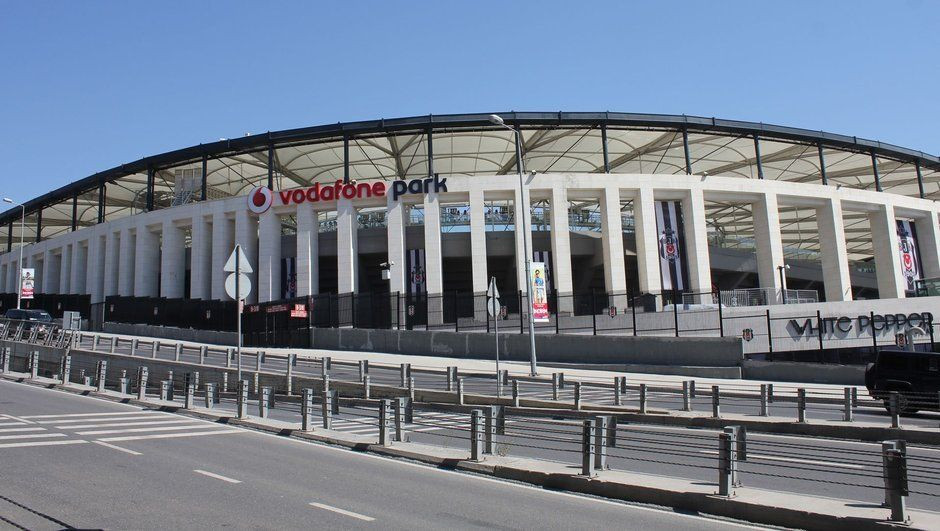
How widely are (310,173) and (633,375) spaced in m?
41.4

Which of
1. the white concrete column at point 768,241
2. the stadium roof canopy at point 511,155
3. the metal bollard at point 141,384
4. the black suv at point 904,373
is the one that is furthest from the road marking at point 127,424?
the white concrete column at point 768,241

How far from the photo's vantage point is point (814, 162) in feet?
191

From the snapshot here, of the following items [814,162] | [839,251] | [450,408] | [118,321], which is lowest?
[450,408]

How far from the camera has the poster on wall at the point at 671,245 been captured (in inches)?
1780

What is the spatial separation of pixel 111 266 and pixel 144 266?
5760mm

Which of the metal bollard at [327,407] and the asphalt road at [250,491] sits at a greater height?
the metal bollard at [327,407]

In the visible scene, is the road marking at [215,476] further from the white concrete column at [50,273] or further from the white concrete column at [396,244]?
the white concrete column at [50,273]

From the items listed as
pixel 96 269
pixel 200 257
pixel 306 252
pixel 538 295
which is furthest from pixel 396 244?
pixel 96 269

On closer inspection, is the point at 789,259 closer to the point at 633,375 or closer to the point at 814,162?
the point at 814,162

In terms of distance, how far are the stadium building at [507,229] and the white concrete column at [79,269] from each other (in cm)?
18

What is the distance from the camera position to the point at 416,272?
47312 mm

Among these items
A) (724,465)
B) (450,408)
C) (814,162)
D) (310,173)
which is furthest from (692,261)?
(724,465)

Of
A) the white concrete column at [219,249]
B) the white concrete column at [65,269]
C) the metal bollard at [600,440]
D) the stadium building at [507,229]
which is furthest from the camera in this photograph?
the white concrete column at [65,269]

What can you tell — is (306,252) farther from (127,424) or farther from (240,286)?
(240,286)
